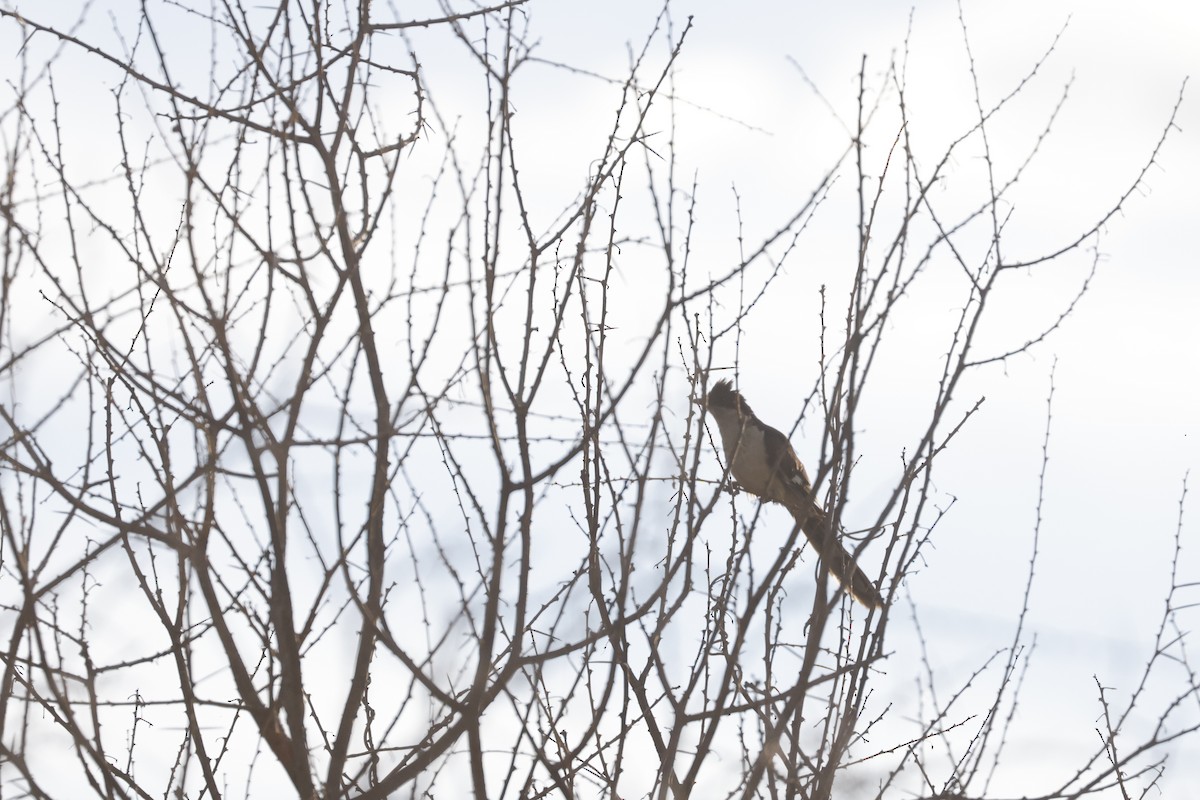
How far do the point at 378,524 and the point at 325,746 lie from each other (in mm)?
585

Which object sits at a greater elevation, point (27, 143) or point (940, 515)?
point (27, 143)

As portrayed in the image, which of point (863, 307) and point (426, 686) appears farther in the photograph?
point (863, 307)

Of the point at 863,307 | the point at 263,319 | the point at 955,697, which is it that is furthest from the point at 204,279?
the point at 955,697

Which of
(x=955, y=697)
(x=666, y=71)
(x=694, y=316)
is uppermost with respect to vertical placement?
(x=666, y=71)

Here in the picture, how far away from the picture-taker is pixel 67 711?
3119 millimetres

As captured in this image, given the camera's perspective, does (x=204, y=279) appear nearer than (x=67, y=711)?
No

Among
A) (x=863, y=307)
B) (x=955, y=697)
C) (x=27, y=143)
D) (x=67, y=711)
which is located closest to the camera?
(x=67, y=711)

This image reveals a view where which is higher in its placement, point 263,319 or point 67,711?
point 263,319

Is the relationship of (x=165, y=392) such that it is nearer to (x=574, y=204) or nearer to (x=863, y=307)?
(x=574, y=204)

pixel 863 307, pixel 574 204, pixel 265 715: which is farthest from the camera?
pixel 574 204

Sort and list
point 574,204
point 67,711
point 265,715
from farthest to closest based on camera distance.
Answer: point 574,204 → point 265,715 → point 67,711

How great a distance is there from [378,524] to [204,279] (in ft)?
2.52

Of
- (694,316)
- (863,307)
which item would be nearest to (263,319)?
(694,316)

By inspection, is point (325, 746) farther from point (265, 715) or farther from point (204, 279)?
point (204, 279)
